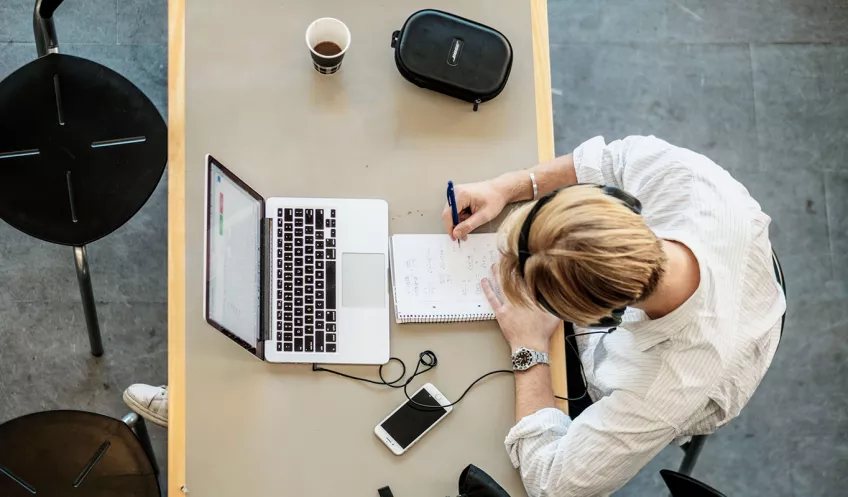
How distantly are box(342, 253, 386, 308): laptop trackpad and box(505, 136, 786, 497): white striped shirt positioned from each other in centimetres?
→ 35

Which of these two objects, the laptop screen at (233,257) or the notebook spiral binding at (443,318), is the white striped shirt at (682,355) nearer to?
the notebook spiral binding at (443,318)

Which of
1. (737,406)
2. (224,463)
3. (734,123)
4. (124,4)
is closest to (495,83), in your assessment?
(737,406)

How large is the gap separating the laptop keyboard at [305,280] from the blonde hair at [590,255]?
0.42 metres

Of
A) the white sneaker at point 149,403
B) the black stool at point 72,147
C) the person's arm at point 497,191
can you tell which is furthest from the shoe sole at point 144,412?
the person's arm at point 497,191

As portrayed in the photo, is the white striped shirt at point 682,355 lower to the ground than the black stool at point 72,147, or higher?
lower

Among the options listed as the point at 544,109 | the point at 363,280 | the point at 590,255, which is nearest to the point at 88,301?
the point at 363,280

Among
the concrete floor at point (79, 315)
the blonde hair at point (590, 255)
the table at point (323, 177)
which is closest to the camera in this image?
the blonde hair at point (590, 255)

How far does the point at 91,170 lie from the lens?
5.19 feet

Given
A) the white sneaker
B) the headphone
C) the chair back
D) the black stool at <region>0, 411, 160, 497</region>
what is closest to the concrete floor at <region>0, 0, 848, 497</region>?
the white sneaker

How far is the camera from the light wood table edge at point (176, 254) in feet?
4.12

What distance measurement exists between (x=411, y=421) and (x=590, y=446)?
1.04 feet

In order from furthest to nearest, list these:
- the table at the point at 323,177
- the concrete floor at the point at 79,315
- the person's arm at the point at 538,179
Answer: the concrete floor at the point at 79,315 < the person's arm at the point at 538,179 < the table at the point at 323,177

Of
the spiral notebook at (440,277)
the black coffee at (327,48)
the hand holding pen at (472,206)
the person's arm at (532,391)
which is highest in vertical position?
the black coffee at (327,48)

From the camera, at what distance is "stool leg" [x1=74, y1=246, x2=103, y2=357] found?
170 cm
